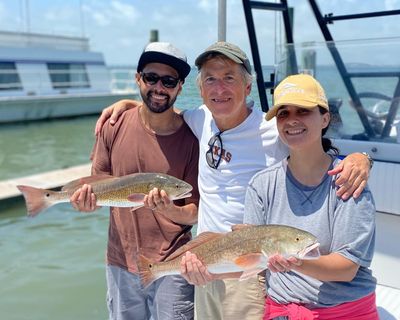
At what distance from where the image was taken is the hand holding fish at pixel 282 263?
1.99 m

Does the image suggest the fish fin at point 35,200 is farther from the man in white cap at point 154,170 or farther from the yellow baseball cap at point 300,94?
the yellow baseball cap at point 300,94

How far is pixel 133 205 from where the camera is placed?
2.73 m

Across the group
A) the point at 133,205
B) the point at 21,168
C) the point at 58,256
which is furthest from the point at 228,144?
the point at 21,168

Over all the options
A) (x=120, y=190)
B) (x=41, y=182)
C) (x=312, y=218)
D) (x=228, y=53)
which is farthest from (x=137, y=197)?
(x=41, y=182)

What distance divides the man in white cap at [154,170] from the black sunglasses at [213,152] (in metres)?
0.24

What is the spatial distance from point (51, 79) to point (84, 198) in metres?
23.9

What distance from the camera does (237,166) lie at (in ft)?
8.31

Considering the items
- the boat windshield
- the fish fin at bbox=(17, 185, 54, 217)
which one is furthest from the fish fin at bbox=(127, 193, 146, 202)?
the boat windshield

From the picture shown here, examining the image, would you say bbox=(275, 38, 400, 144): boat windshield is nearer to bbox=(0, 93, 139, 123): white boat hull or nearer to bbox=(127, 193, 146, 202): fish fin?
bbox=(127, 193, 146, 202): fish fin

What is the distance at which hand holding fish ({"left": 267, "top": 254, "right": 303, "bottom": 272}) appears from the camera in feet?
6.54

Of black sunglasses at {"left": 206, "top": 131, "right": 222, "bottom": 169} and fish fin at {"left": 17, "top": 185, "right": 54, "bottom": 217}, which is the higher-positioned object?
black sunglasses at {"left": 206, "top": 131, "right": 222, "bottom": 169}

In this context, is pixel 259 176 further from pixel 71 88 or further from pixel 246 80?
pixel 71 88

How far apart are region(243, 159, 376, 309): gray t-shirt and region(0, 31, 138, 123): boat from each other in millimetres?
21308

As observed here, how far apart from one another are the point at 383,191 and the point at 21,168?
12.6 m
